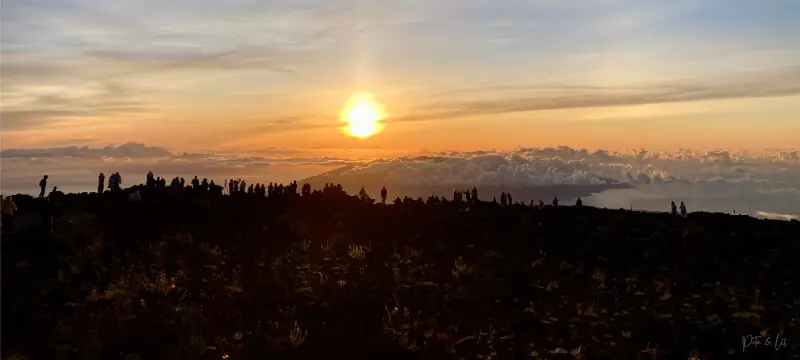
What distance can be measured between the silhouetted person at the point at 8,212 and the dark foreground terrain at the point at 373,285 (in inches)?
42.1

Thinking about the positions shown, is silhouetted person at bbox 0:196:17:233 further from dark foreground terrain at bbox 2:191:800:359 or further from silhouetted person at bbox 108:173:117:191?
silhouetted person at bbox 108:173:117:191

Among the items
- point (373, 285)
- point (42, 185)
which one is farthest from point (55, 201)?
point (373, 285)

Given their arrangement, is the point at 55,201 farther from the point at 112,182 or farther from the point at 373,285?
the point at 373,285

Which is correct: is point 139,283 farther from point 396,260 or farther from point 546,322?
point 546,322

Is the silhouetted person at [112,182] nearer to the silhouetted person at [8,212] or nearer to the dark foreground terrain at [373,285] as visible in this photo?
the dark foreground terrain at [373,285]

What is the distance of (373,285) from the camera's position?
82.0 feet

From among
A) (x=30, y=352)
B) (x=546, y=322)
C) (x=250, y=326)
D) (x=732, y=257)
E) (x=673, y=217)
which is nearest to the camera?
(x=30, y=352)

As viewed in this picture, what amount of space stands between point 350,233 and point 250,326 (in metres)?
15.5

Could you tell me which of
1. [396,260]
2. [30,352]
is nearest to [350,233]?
[396,260]

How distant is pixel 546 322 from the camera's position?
21984mm

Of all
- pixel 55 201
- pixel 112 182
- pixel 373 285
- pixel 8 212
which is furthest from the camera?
pixel 112 182

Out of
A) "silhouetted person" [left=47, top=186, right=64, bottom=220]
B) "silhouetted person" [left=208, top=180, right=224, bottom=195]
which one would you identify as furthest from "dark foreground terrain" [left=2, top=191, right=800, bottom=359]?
"silhouetted person" [left=208, top=180, right=224, bottom=195]

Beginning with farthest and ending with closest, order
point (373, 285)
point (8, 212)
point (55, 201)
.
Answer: point (55, 201), point (8, 212), point (373, 285)

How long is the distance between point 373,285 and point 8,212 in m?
15.9
